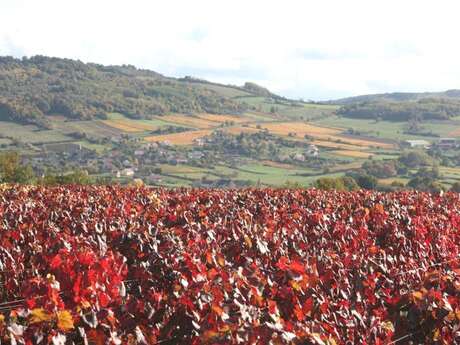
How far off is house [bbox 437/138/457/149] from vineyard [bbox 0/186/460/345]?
4547 inches

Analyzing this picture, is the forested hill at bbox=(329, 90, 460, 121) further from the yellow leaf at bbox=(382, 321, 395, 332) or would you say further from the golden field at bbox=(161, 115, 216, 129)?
the yellow leaf at bbox=(382, 321, 395, 332)

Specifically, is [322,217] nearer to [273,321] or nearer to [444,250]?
[444,250]

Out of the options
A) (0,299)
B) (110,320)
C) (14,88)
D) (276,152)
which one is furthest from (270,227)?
(14,88)

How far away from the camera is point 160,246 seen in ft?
27.2

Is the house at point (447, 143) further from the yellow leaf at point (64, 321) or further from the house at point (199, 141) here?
the yellow leaf at point (64, 321)

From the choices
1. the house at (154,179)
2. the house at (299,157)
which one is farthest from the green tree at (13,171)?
the house at (299,157)

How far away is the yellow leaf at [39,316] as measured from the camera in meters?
4.17

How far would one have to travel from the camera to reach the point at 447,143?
123m

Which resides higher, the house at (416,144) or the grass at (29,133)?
the grass at (29,133)

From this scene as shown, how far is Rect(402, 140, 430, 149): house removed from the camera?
12075 cm

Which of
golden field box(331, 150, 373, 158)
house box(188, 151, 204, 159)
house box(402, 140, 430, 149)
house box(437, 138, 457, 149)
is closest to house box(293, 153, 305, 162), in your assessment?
golden field box(331, 150, 373, 158)

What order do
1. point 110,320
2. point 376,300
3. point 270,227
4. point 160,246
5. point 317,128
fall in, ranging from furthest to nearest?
point 317,128 < point 270,227 < point 160,246 < point 376,300 < point 110,320

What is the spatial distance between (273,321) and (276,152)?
121 m

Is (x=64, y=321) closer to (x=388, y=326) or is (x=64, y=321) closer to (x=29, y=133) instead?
(x=388, y=326)
